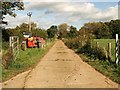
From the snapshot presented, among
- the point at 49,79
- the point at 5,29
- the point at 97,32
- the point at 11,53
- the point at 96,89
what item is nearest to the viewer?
the point at 96,89

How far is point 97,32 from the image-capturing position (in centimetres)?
11138

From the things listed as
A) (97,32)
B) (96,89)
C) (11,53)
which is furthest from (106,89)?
(97,32)

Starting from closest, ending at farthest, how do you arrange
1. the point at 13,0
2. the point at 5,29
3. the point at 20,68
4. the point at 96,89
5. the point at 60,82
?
the point at 96,89, the point at 60,82, the point at 20,68, the point at 13,0, the point at 5,29

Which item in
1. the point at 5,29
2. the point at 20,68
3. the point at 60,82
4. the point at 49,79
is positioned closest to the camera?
Result: the point at 60,82

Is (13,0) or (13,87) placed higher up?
(13,0)

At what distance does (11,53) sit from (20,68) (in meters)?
1.73

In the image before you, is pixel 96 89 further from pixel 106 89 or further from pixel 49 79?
pixel 49 79

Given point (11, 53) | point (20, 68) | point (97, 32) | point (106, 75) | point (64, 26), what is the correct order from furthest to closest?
point (64, 26) → point (97, 32) → point (11, 53) → point (20, 68) → point (106, 75)

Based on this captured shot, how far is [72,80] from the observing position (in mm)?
11688

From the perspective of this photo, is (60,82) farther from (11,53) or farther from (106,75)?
(11,53)

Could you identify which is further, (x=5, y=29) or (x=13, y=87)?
(x=5, y=29)

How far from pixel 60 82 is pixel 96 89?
76.4 inches

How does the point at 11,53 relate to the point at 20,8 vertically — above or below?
below

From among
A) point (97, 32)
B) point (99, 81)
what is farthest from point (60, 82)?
point (97, 32)
